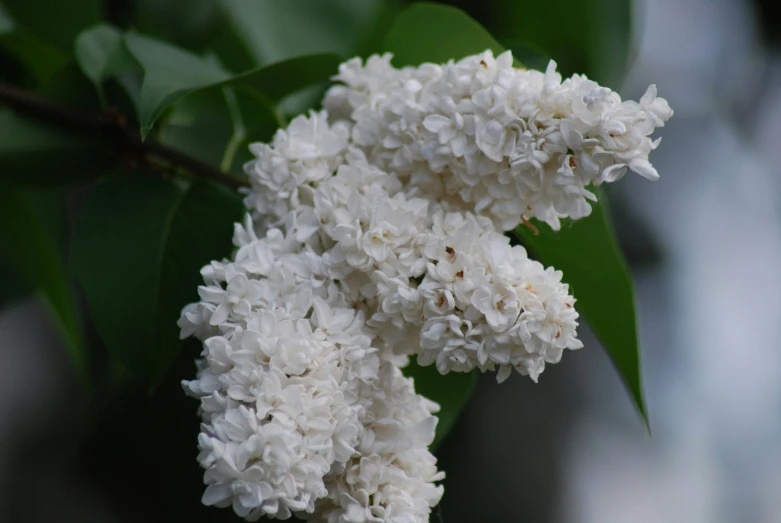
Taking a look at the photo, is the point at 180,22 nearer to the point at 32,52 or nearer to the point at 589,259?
the point at 32,52

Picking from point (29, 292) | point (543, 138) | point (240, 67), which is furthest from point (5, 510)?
point (543, 138)

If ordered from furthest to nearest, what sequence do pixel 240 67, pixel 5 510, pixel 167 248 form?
pixel 5 510 < pixel 240 67 < pixel 167 248

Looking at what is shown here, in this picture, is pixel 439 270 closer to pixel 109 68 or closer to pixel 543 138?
pixel 543 138

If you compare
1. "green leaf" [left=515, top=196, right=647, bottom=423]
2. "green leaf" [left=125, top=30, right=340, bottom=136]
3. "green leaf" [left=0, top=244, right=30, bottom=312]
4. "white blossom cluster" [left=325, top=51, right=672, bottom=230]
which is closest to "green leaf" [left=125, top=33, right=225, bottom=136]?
"green leaf" [left=125, top=30, right=340, bottom=136]

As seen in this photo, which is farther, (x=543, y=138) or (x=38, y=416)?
(x=38, y=416)

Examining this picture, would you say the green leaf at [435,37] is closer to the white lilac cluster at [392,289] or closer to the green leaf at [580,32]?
the white lilac cluster at [392,289]

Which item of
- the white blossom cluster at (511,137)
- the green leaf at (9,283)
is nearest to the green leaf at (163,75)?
the white blossom cluster at (511,137)

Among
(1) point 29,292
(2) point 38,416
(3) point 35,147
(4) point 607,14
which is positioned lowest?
(2) point 38,416
